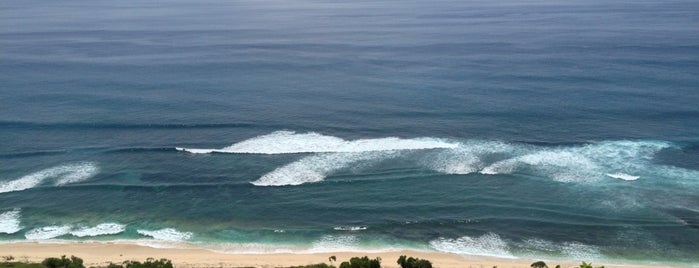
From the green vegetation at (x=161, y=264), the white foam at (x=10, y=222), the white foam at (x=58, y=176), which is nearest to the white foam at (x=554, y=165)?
the green vegetation at (x=161, y=264)

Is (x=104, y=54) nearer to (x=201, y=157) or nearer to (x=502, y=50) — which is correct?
(x=201, y=157)

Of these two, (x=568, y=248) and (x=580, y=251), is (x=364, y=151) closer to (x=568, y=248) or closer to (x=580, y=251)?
(x=568, y=248)

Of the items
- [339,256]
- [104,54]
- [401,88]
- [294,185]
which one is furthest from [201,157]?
[104,54]

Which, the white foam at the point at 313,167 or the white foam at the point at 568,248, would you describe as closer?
the white foam at the point at 568,248

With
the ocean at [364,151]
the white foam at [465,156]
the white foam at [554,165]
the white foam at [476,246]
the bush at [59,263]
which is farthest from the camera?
the white foam at [465,156]

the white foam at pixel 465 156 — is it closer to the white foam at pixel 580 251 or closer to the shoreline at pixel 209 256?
the white foam at pixel 580 251

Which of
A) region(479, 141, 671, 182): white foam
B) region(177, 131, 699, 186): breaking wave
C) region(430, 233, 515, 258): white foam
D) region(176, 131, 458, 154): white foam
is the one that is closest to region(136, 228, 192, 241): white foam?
region(177, 131, 699, 186): breaking wave
